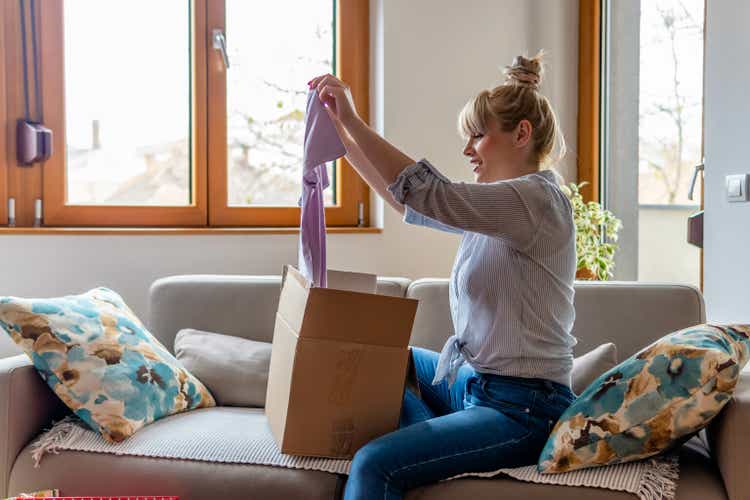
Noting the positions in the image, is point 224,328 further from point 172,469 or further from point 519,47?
point 519,47

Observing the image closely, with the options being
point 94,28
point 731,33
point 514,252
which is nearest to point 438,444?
point 514,252

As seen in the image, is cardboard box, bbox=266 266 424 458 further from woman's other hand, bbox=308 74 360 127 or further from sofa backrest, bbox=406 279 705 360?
sofa backrest, bbox=406 279 705 360

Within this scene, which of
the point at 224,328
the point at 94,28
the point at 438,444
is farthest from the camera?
the point at 94,28

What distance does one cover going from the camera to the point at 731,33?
2.67 metres

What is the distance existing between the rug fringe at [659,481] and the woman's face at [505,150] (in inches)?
26.4

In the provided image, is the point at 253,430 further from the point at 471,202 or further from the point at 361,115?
the point at 361,115

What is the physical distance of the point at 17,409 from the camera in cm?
192

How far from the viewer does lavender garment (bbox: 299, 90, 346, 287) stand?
6.13 ft

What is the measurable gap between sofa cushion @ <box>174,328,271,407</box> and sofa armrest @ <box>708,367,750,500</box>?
117 cm

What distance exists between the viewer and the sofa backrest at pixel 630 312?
2203 mm

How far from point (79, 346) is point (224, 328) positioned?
53cm

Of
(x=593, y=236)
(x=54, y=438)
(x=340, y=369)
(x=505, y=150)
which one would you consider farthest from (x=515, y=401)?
(x=593, y=236)

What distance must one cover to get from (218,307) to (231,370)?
0.26 m

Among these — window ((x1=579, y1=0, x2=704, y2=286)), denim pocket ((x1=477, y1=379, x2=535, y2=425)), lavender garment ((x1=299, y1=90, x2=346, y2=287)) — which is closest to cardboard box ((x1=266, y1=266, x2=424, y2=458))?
lavender garment ((x1=299, y1=90, x2=346, y2=287))
